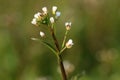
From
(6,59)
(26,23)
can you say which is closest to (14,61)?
(6,59)

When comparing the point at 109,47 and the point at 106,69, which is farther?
the point at 109,47

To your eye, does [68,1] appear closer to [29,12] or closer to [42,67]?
[29,12]

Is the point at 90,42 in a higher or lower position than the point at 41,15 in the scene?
lower

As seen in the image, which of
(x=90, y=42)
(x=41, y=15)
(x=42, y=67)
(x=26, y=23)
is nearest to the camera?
(x=41, y=15)

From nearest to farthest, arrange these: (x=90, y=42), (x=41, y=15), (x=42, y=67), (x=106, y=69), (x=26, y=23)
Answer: (x=41, y=15) < (x=106, y=69) < (x=42, y=67) < (x=90, y=42) < (x=26, y=23)

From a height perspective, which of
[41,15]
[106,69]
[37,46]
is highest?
[41,15]

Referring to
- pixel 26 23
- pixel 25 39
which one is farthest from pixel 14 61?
pixel 26 23

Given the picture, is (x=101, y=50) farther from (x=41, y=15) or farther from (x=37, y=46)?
(x=41, y=15)
